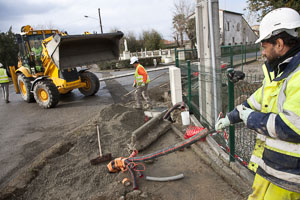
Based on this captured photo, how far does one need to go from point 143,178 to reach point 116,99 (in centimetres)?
567

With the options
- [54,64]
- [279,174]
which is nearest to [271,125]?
[279,174]

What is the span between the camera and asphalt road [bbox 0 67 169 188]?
4352 mm

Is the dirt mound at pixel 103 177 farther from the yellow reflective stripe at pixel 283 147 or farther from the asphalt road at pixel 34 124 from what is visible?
the yellow reflective stripe at pixel 283 147

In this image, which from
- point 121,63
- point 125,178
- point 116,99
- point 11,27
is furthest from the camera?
point 11,27

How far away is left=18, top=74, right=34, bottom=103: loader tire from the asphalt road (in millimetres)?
307

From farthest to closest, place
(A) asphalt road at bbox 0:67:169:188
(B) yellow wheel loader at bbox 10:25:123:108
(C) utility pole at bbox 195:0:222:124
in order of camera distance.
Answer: (B) yellow wheel loader at bbox 10:25:123:108, (A) asphalt road at bbox 0:67:169:188, (C) utility pole at bbox 195:0:222:124

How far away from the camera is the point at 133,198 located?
2824 millimetres

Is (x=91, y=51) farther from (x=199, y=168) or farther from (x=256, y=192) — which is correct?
(x=256, y=192)

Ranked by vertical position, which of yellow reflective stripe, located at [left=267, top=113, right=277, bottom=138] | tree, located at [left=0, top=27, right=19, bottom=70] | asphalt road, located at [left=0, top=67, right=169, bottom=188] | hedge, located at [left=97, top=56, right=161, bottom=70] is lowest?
asphalt road, located at [left=0, top=67, right=169, bottom=188]

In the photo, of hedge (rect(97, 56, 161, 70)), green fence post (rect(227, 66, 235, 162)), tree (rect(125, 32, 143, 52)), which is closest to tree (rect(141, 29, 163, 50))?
tree (rect(125, 32, 143, 52))

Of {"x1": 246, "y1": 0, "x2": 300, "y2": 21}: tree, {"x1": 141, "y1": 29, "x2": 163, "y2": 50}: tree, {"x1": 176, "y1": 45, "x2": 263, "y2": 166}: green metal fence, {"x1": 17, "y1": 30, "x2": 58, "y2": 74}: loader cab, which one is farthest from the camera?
{"x1": 141, "y1": 29, "x2": 163, "y2": 50}: tree

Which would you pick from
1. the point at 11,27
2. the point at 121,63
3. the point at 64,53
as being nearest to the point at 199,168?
the point at 64,53

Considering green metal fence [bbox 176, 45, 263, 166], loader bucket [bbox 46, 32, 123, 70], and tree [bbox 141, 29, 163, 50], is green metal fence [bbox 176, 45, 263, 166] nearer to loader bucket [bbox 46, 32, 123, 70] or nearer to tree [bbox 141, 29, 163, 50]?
loader bucket [bbox 46, 32, 123, 70]

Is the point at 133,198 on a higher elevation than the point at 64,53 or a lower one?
lower
